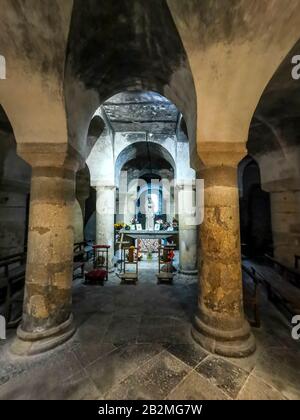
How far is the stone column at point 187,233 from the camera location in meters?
6.61

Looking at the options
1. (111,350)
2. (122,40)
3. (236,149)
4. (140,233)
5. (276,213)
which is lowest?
(111,350)

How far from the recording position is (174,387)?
2.06 metres

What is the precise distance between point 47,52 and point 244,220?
10674mm

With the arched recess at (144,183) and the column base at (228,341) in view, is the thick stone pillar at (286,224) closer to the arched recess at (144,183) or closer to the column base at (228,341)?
the column base at (228,341)

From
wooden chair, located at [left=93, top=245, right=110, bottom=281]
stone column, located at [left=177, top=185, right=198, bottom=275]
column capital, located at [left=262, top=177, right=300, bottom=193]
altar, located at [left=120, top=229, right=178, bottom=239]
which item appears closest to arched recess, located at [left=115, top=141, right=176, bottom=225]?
altar, located at [left=120, top=229, right=178, bottom=239]

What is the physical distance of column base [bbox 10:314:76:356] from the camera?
8.47 ft

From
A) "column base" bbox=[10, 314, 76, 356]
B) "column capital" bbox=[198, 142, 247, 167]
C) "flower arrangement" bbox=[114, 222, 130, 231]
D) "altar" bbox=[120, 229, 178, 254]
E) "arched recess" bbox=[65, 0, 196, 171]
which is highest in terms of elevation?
"arched recess" bbox=[65, 0, 196, 171]

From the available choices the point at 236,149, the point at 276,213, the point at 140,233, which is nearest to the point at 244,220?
the point at 276,213

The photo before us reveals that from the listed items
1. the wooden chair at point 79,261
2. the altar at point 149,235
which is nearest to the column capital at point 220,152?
the wooden chair at point 79,261

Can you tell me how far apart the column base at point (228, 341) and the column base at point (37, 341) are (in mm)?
1990

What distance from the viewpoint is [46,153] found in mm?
2973

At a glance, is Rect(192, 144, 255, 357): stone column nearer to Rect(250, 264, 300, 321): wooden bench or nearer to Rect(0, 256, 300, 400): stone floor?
Rect(0, 256, 300, 400): stone floor

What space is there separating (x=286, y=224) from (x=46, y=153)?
6435 millimetres
